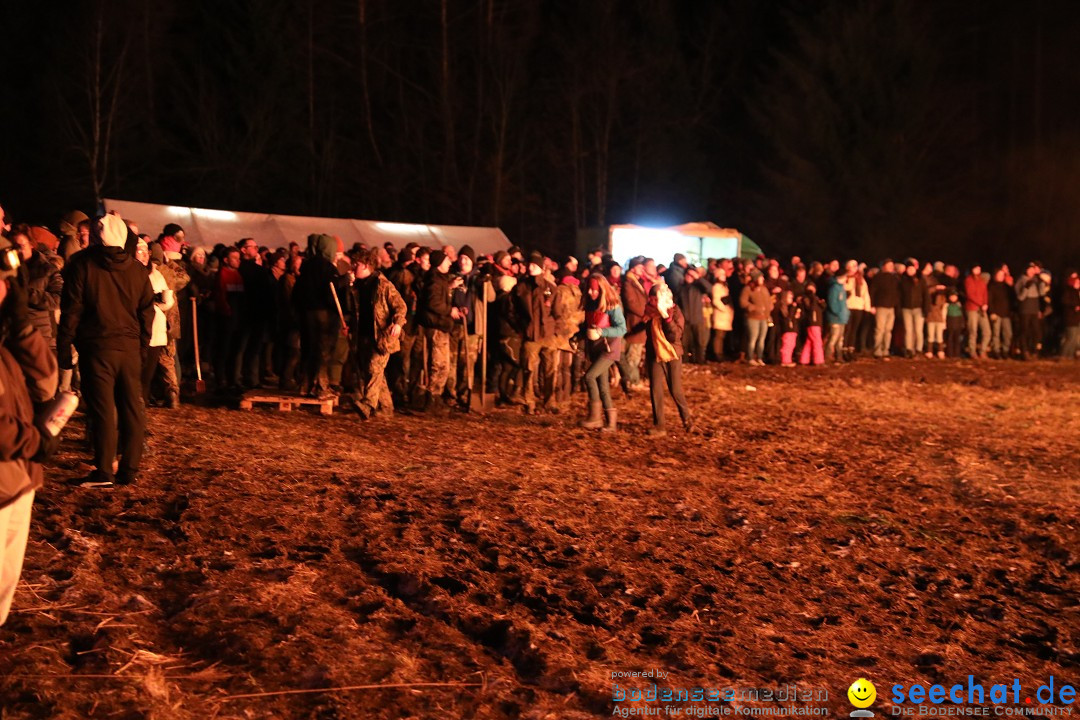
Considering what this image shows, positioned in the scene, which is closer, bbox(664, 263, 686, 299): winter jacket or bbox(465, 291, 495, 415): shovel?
bbox(465, 291, 495, 415): shovel

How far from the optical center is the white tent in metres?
19.7

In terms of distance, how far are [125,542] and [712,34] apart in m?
41.6

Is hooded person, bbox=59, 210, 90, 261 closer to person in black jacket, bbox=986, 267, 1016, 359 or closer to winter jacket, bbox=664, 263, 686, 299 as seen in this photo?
winter jacket, bbox=664, 263, 686, 299

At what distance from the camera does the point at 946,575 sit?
753 cm

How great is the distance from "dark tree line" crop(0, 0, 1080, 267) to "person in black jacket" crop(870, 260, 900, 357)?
47.1 ft

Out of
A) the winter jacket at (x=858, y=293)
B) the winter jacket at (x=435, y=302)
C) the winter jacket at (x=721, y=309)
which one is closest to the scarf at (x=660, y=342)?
the winter jacket at (x=435, y=302)

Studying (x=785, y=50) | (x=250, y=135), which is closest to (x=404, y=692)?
(x=250, y=135)

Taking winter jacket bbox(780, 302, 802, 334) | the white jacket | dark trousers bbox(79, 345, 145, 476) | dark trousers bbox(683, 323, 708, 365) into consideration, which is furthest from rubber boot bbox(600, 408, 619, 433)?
winter jacket bbox(780, 302, 802, 334)

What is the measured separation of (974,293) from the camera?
22.9 metres

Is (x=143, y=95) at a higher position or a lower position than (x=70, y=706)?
higher

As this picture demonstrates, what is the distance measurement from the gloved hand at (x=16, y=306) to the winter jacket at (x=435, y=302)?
7209 mm

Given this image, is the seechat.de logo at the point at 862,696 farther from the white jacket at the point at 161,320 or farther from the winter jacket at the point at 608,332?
the winter jacket at the point at 608,332

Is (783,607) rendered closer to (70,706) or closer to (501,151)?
(70,706)

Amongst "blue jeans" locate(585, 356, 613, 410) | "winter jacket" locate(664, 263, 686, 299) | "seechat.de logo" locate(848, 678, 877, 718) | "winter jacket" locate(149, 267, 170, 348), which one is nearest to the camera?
"seechat.de logo" locate(848, 678, 877, 718)
